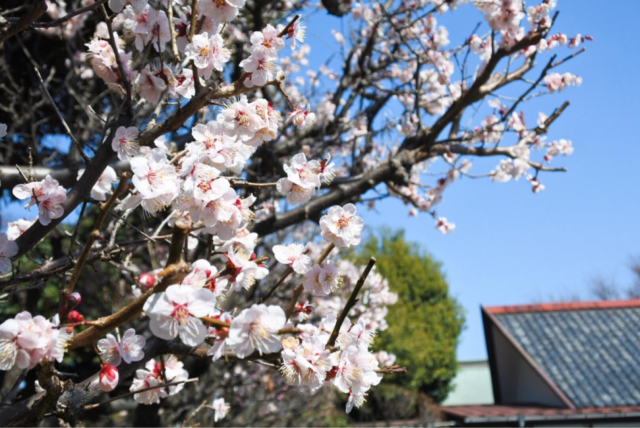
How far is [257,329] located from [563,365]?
865 cm

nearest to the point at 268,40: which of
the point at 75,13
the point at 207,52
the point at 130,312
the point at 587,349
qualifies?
the point at 207,52

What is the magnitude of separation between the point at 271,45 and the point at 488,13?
2636 millimetres

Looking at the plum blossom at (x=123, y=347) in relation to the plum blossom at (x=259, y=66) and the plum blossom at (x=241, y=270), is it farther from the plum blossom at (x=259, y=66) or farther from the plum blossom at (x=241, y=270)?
the plum blossom at (x=259, y=66)

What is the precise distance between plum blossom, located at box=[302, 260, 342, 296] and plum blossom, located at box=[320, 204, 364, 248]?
0.09 meters

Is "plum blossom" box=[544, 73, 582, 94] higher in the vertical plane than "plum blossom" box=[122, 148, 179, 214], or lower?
higher

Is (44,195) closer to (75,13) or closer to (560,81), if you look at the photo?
(75,13)

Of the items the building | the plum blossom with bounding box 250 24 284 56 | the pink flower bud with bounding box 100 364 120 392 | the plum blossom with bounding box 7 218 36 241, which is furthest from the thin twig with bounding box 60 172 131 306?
the building

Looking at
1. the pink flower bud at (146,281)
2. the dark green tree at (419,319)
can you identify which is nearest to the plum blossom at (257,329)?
the pink flower bud at (146,281)

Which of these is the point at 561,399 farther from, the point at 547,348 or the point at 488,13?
the point at 488,13

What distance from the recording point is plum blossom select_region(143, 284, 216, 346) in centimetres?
118

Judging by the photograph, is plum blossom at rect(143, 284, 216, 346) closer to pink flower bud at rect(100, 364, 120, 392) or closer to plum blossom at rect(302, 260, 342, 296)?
pink flower bud at rect(100, 364, 120, 392)

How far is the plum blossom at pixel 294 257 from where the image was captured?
68.9 inches

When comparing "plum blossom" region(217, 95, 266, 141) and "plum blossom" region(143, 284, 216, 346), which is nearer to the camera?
"plum blossom" region(143, 284, 216, 346)

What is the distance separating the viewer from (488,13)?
3896 millimetres
